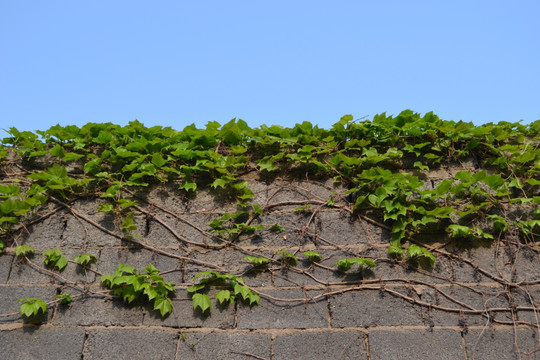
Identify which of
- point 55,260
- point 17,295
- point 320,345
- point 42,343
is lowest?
point 42,343

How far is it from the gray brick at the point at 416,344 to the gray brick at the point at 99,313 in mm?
1326

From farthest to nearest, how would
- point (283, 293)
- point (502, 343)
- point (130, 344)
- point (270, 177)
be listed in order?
point (270, 177) → point (283, 293) → point (130, 344) → point (502, 343)

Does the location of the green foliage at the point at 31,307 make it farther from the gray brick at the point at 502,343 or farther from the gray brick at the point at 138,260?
the gray brick at the point at 502,343

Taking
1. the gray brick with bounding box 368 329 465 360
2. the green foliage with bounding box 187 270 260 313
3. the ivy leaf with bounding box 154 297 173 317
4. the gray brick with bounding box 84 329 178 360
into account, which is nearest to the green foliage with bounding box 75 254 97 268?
the gray brick with bounding box 84 329 178 360

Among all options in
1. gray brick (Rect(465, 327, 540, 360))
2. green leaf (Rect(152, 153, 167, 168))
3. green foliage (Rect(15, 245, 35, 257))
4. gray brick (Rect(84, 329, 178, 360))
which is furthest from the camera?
green leaf (Rect(152, 153, 167, 168))

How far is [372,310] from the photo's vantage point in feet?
7.61

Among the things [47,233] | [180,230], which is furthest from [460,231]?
[47,233]

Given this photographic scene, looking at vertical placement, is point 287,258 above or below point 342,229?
below

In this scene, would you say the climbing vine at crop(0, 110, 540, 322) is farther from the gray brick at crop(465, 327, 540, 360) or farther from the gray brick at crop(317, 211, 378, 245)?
the gray brick at crop(465, 327, 540, 360)

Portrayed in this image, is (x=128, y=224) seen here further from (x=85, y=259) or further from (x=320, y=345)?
(x=320, y=345)

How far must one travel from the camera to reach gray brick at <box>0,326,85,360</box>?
2.33 meters

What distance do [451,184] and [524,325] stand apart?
863 mm

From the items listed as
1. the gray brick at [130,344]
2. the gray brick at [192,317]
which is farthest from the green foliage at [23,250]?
the gray brick at [192,317]

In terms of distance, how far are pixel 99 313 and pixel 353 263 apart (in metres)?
1.51
